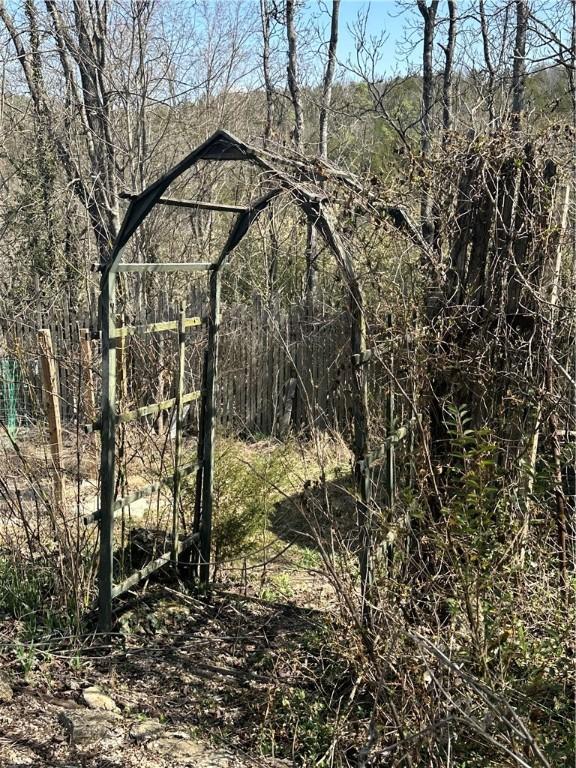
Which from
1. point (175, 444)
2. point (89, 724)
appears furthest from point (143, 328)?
point (89, 724)

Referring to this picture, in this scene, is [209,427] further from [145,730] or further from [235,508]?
[145,730]

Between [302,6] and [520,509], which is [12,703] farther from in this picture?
[302,6]

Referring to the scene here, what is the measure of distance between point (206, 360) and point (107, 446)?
1.20 metres

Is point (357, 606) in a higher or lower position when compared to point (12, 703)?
higher

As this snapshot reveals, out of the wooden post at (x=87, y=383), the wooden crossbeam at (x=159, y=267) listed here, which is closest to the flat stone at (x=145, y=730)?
the wooden post at (x=87, y=383)

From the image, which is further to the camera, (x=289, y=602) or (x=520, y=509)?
(x=289, y=602)

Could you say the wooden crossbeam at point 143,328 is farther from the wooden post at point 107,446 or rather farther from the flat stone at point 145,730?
the flat stone at point 145,730

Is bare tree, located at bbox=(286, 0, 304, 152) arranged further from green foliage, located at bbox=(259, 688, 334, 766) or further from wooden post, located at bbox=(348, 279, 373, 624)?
green foliage, located at bbox=(259, 688, 334, 766)

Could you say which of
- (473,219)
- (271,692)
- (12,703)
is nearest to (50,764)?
(12,703)

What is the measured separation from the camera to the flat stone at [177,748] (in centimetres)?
310

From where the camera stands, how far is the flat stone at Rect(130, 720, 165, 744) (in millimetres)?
3207

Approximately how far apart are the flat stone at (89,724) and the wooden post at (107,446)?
29.1 inches

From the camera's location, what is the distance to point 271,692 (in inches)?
137

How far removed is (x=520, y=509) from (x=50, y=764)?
2.28 m
